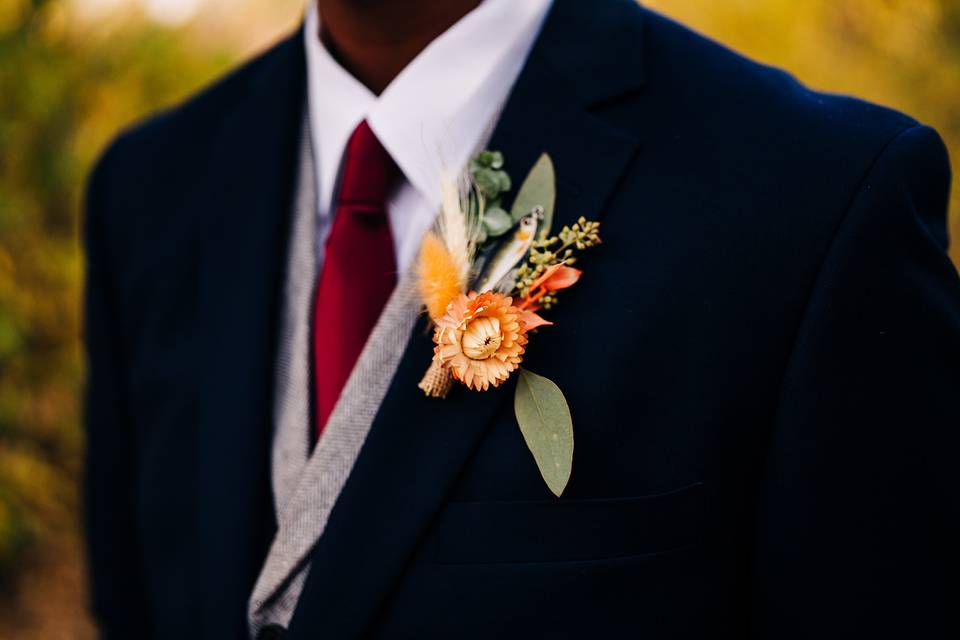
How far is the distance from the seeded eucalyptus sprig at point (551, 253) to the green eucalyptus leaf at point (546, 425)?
0.32 feet

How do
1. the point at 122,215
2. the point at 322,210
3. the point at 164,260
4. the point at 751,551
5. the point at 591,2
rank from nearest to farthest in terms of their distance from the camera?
1. the point at 751,551
2. the point at 591,2
3. the point at 322,210
4. the point at 164,260
5. the point at 122,215

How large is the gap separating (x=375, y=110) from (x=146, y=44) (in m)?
2.16

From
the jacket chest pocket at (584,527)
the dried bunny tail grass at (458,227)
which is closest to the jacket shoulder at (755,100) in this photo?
the dried bunny tail grass at (458,227)

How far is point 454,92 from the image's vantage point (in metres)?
1.06

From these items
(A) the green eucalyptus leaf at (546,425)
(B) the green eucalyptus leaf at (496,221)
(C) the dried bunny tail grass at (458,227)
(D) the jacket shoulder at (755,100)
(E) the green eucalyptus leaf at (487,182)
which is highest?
(D) the jacket shoulder at (755,100)

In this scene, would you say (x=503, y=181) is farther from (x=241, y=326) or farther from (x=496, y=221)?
(x=241, y=326)

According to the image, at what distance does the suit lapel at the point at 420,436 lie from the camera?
93cm

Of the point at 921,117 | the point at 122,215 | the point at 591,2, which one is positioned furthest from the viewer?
the point at 921,117

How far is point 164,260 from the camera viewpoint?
1329mm

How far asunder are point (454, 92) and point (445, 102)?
0.02 metres

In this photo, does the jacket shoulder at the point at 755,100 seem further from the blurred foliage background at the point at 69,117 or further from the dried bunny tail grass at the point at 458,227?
the blurred foliage background at the point at 69,117

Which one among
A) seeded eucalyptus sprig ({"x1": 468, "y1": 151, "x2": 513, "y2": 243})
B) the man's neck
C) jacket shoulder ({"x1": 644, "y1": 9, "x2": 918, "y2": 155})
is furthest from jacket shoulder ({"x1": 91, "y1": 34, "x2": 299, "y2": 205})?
jacket shoulder ({"x1": 644, "y1": 9, "x2": 918, "y2": 155})

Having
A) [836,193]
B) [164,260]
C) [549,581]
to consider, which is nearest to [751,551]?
[549,581]

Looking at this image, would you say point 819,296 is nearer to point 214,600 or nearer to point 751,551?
point 751,551
